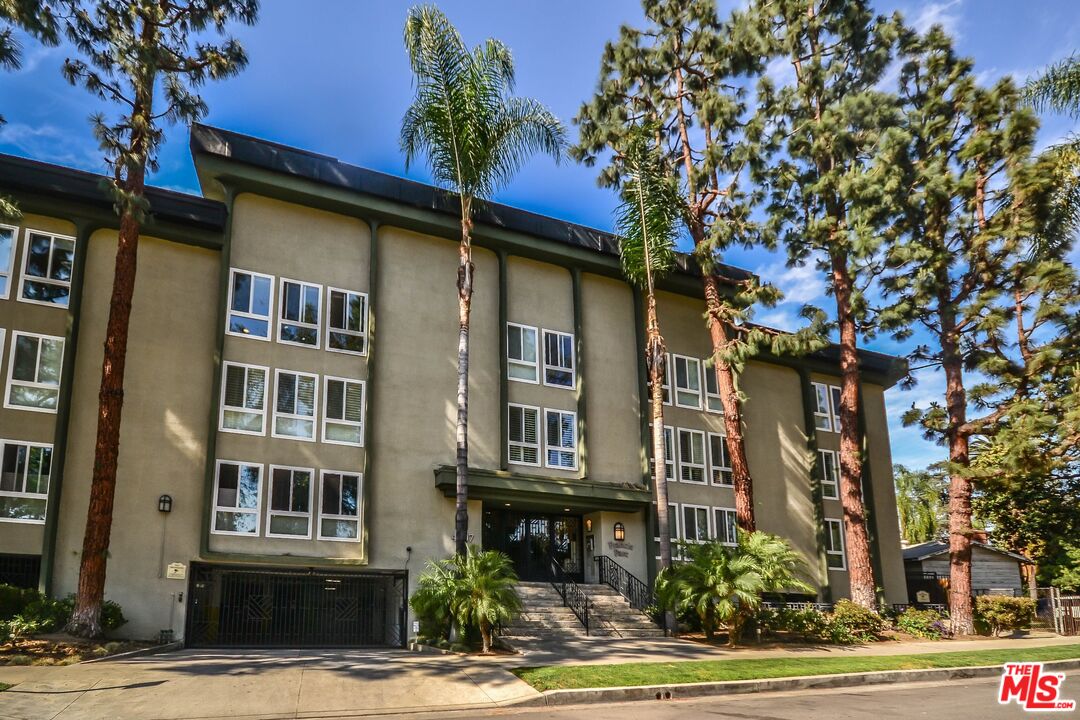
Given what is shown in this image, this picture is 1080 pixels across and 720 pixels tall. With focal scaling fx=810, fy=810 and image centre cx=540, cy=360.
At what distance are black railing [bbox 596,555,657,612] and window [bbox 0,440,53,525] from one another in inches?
561

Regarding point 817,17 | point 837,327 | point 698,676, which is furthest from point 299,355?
point 817,17

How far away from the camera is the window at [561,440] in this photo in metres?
23.7

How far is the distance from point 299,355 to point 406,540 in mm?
5471

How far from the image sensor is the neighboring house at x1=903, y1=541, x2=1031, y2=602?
111 ft

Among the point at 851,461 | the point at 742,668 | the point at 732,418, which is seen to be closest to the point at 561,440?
the point at 732,418

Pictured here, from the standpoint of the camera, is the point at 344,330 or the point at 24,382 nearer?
the point at 24,382

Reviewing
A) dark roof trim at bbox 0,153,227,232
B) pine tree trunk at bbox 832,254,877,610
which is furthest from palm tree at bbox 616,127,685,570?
dark roof trim at bbox 0,153,227,232

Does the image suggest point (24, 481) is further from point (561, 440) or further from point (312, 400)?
point (561, 440)

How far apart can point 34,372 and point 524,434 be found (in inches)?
479

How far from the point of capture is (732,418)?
2352 centimetres

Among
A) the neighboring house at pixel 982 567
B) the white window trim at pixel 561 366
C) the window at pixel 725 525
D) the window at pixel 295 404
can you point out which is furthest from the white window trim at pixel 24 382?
the neighboring house at pixel 982 567

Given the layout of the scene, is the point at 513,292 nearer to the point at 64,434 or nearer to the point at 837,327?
the point at 837,327

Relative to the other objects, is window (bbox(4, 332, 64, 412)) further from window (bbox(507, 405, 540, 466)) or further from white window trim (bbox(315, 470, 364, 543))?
window (bbox(507, 405, 540, 466))

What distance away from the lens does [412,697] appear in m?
12.0
